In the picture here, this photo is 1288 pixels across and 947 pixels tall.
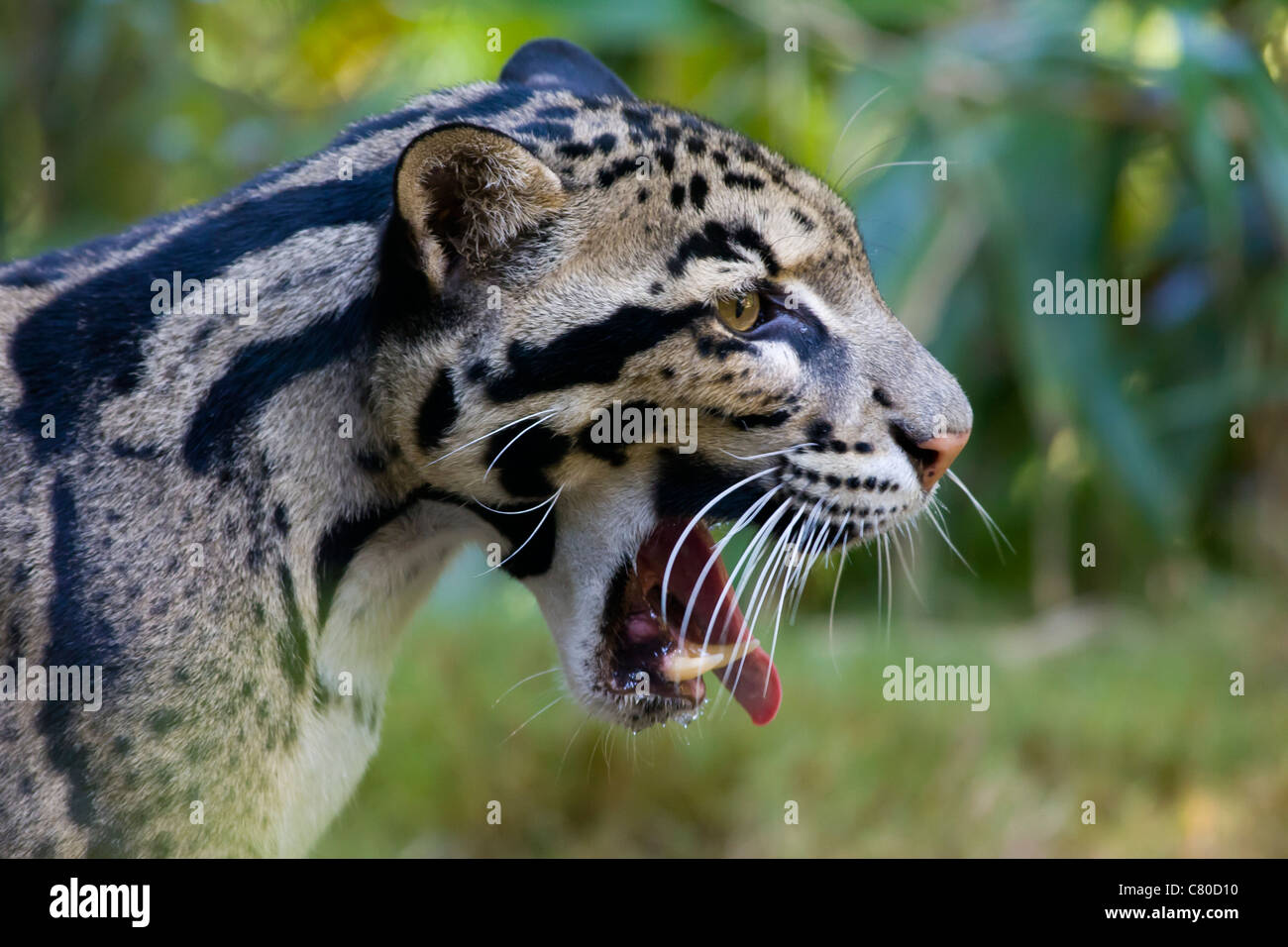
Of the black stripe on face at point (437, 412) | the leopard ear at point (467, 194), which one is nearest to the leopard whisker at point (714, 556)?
the black stripe on face at point (437, 412)

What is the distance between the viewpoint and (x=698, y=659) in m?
3.93

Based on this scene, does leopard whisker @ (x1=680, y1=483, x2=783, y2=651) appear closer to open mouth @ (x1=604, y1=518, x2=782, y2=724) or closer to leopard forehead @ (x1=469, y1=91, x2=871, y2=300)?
open mouth @ (x1=604, y1=518, x2=782, y2=724)

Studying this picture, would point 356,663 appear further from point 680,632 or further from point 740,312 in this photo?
point 740,312

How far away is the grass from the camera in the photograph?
751cm

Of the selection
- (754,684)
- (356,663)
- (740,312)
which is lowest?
(754,684)

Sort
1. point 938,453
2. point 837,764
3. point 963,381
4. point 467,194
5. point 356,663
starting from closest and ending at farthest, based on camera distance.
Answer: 1. point 467,194
2. point 938,453
3. point 356,663
4. point 837,764
5. point 963,381

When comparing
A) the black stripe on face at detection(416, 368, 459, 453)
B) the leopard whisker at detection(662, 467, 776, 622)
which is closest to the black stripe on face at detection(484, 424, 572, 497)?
the black stripe on face at detection(416, 368, 459, 453)

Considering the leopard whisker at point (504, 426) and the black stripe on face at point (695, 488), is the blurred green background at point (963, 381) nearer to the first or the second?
the black stripe on face at point (695, 488)

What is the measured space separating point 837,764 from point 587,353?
4.91 metres

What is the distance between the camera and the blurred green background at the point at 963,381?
7652mm

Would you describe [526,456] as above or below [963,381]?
below

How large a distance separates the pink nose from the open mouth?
63 centimetres

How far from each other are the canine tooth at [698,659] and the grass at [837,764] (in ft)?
9.29

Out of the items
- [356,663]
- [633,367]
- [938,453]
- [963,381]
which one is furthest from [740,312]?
[963,381]
